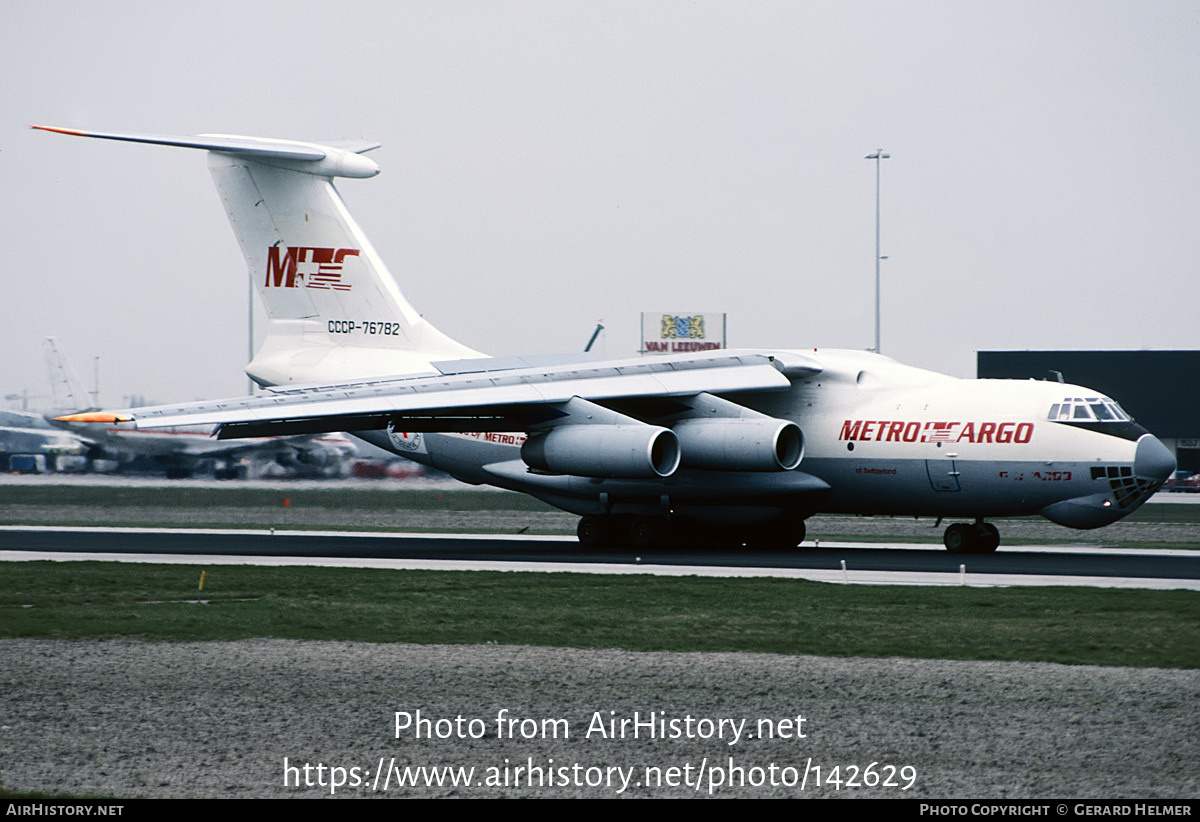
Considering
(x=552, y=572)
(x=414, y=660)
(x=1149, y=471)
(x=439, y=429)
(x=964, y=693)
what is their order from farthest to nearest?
(x=439, y=429), (x=1149, y=471), (x=552, y=572), (x=414, y=660), (x=964, y=693)

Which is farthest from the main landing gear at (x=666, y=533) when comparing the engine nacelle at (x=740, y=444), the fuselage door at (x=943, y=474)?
the fuselage door at (x=943, y=474)

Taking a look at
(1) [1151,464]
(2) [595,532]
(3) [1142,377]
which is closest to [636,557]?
(2) [595,532]

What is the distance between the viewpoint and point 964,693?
1058 cm

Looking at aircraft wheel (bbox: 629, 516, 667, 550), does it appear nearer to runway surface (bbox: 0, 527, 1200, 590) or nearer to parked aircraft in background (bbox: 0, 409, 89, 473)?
runway surface (bbox: 0, 527, 1200, 590)

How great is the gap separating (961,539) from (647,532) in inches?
230

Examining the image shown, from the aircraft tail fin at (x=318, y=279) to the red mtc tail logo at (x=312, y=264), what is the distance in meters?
0.02

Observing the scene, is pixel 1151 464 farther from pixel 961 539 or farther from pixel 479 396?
pixel 479 396

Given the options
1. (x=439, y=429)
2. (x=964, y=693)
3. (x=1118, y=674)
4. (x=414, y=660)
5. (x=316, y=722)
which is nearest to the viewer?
(x=316, y=722)

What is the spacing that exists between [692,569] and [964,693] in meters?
11.5

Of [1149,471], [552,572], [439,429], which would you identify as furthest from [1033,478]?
[439,429]

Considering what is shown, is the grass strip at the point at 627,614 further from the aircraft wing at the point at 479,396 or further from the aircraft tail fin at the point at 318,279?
the aircraft tail fin at the point at 318,279

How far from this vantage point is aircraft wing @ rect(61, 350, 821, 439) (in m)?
25.2

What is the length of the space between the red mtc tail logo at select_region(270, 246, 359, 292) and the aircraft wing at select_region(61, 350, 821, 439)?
13.4 feet
